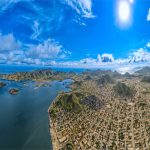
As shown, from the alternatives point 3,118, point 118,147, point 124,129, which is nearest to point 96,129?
A: point 124,129

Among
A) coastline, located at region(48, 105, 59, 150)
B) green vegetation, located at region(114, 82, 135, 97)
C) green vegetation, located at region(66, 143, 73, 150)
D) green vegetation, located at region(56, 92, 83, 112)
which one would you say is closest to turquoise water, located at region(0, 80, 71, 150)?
coastline, located at region(48, 105, 59, 150)

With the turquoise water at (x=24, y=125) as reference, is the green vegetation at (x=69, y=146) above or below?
above

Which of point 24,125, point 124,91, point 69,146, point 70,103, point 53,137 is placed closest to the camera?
point 69,146

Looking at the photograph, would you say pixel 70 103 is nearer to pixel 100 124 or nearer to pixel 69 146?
pixel 100 124

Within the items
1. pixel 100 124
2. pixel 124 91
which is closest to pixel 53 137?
pixel 100 124

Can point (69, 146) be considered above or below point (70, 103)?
below

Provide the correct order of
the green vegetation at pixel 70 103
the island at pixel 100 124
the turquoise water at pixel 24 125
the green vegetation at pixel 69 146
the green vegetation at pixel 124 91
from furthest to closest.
→ the green vegetation at pixel 124 91
the green vegetation at pixel 70 103
the turquoise water at pixel 24 125
the island at pixel 100 124
the green vegetation at pixel 69 146

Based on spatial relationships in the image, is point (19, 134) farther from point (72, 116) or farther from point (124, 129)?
point (124, 129)

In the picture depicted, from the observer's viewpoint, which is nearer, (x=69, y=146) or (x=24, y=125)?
(x=69, y=146)

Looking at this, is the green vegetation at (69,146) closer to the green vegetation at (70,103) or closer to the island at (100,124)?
the island at (100,124)

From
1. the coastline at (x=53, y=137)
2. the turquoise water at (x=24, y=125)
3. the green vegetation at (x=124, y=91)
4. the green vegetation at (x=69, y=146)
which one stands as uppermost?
the green vegetation at (x=124, y=91)

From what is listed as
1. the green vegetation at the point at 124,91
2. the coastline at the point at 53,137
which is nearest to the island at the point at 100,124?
the coastline at the point at 53,137

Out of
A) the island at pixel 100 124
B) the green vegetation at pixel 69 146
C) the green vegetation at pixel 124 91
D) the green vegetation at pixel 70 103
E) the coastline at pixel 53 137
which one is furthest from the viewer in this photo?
the green vegetation at pixel 124 91
